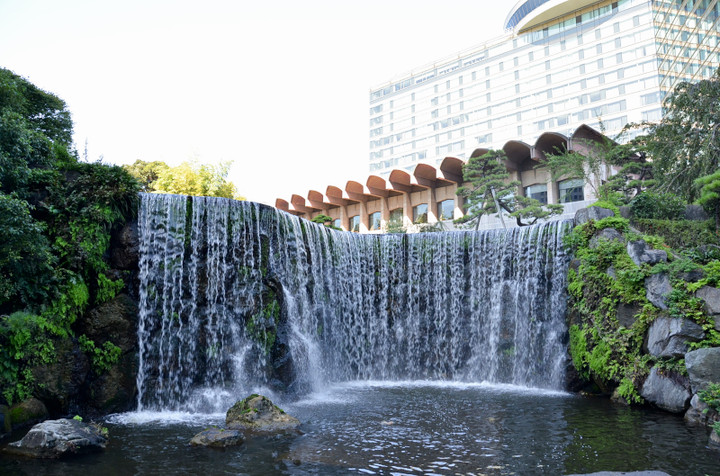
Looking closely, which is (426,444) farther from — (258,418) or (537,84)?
(537,84)

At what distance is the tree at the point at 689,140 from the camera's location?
1903 cm

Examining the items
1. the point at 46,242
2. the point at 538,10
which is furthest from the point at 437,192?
the point at 46,242

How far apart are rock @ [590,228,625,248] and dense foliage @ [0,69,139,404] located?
44.8 feet

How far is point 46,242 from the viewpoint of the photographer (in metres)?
11.6

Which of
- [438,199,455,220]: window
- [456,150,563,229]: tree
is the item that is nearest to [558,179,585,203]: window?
[456,150,563,229]: tree

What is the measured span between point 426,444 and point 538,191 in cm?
3420

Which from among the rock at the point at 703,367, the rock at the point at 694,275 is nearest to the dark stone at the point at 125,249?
the rock at the point at 703,367

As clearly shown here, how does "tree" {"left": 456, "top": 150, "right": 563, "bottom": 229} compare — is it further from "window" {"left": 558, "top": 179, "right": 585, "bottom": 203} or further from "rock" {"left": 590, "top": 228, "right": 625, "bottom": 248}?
"rock" {"left": 590, "top": 228, "right": 625, "bottom": 248}

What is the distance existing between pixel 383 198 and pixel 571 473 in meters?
43.7

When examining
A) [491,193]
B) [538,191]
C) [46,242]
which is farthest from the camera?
[538,191]

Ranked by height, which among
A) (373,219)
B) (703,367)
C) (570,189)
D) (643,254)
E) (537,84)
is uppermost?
(537,84)

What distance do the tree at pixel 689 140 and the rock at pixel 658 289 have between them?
758 cm

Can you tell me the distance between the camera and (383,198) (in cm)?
5034

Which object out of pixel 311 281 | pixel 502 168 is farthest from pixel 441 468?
pixel 502 168
